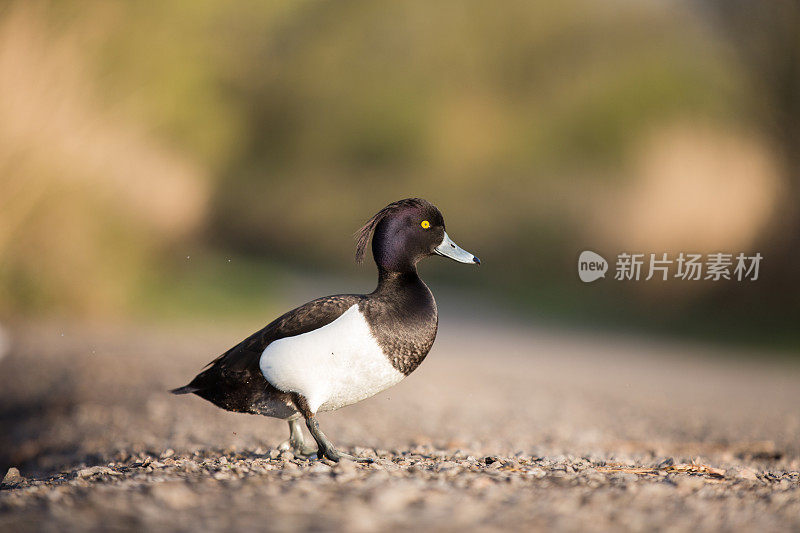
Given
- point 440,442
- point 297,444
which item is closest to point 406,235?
point 297,444

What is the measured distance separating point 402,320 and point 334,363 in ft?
1.05

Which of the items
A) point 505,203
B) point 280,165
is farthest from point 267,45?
point 505,203

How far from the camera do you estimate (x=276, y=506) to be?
2322 millimetres

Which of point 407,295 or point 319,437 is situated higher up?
point 407,295

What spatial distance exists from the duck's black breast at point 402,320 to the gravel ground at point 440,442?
1.37 feet

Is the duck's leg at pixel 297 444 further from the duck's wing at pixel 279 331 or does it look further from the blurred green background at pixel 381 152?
the blurred green background at pixel 381 152

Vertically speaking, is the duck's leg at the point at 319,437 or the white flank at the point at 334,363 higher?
the white flank at the point at 334,363

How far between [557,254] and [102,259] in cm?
791

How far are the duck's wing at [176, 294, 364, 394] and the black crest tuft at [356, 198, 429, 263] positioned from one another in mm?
226

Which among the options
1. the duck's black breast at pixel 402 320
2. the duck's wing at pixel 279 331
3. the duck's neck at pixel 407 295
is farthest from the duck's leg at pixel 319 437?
the duck's neck at pixel 407 295

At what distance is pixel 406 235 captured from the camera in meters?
3.45

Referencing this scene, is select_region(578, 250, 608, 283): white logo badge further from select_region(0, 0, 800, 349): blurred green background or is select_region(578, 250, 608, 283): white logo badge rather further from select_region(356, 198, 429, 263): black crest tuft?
select_region(356, 198, 429, 263): black crest tuft

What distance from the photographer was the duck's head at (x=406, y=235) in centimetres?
344

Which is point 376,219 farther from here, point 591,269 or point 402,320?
point 591,269
